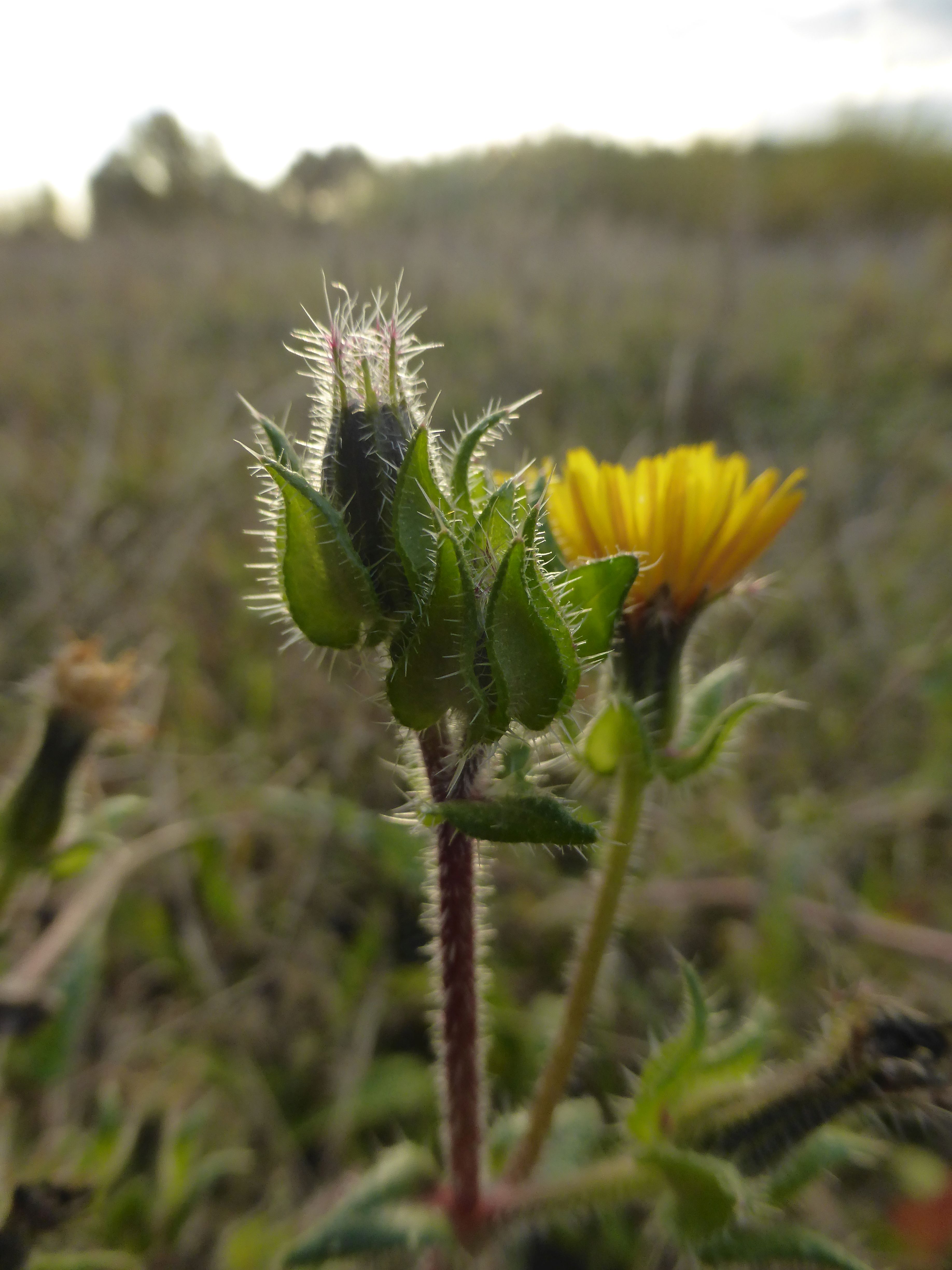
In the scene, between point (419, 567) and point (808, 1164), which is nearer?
point (419, 567)

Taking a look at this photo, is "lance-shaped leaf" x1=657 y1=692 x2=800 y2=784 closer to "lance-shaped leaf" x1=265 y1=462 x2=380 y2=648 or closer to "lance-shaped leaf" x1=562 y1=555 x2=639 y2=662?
"lance-shaped leaf" x1=562 y1=555 x2=639 y2=662

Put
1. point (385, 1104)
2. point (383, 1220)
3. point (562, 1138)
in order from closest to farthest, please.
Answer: point (383, 1220)
point (562, 1138)
point (385, 1104)

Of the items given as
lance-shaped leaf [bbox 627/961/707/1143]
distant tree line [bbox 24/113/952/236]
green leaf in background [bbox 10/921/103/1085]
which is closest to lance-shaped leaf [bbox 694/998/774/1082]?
lance-shaped leaf [bbox 627/961/707/1143]

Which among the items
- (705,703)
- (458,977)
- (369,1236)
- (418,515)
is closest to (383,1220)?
(369,1236)

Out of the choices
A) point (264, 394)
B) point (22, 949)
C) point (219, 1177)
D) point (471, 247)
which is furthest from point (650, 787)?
point (471, 247)

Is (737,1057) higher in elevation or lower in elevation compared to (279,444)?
lower

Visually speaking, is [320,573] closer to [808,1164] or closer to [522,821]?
[522,821]

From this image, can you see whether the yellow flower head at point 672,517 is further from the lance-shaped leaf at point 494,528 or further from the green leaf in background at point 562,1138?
the green leaf in background at point 562,1138

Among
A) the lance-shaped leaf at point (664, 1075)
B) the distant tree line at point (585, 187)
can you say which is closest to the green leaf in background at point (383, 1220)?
the lance-shaped leaf at point (664, 1075)
